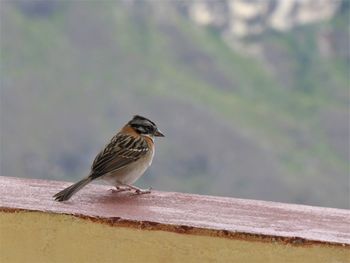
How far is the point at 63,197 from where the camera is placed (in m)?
2.87

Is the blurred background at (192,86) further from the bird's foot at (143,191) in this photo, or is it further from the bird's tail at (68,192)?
the bird's tail at (68,192)

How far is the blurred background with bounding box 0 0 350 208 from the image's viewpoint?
47.2 meters

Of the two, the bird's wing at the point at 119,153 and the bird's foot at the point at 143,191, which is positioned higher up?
the bird's wing at the point at 119,153

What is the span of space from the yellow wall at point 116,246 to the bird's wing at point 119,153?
1.29 metres

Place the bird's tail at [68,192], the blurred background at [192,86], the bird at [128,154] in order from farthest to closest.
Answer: the blurred background at [192,86] → the bird at [128,154] → the bird's tail at [68,192]

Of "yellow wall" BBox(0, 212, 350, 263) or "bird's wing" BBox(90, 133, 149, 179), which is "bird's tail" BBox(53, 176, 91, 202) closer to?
"yellow wall" BBox(0, 212, 350, 263)

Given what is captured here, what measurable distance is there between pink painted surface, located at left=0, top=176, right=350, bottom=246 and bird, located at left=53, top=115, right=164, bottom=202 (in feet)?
2.69

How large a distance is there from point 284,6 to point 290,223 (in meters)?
51.2

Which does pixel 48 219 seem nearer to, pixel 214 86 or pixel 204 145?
pixel 204 145

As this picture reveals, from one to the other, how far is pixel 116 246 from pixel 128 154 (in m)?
1.77

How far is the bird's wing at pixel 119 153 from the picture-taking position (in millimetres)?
4078

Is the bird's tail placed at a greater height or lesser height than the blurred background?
lesser

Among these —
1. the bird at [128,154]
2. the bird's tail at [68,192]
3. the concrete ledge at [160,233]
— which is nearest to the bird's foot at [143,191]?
the bird's tail at [68,192]


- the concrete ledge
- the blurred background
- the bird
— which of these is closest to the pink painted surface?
the concrete ledge
